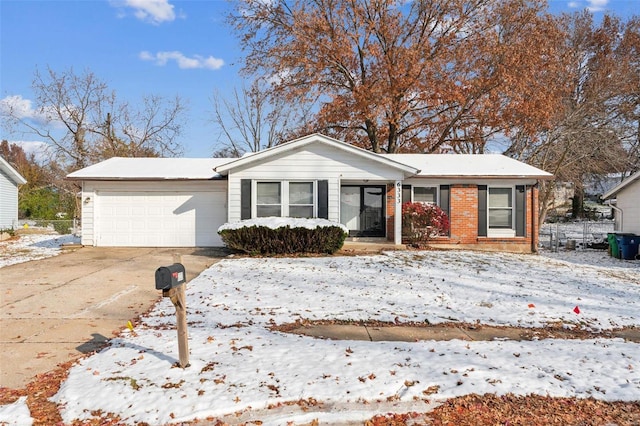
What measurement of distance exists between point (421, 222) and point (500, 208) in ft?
10.4

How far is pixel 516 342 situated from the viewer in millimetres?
4984

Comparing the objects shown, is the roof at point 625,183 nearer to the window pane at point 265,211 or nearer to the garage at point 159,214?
the window pane at point 265,211

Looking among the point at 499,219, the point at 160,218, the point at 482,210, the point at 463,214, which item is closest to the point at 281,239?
the point at 160,218

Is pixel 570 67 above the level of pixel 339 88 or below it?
above

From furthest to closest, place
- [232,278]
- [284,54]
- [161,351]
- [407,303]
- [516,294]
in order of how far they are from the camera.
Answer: [284,54] < [232,278] < [516,294] < [407,303] < [161,351]

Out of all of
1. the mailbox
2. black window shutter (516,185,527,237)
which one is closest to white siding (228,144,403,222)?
black window shutter (516,185,527,237)

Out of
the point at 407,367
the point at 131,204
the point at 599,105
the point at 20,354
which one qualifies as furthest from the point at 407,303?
the point at 599,105

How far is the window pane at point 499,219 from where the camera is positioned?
14773 mm

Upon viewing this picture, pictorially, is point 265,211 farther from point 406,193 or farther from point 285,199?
point 406,193

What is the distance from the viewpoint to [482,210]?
14.5 m

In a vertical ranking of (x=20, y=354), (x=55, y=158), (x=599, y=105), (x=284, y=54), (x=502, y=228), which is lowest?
(x=20, y=354)

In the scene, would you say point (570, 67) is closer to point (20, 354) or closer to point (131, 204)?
point (131, 204)

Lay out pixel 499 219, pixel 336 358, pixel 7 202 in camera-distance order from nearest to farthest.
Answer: pixel 336 358 < pixel 499 219 < pixel 7 202

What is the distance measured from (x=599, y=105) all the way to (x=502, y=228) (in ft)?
52.2
